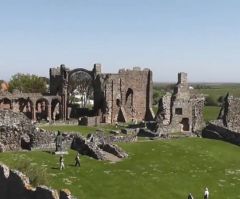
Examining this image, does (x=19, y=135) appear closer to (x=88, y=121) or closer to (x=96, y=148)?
(x=96, y=148)

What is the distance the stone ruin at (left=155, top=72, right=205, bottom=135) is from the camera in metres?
60.7

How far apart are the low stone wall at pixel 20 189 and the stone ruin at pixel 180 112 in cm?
3650

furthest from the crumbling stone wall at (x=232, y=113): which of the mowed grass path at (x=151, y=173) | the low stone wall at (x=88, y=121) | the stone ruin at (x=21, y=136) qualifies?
the stone ruin at (x=21, y=136)

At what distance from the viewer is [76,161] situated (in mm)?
35062

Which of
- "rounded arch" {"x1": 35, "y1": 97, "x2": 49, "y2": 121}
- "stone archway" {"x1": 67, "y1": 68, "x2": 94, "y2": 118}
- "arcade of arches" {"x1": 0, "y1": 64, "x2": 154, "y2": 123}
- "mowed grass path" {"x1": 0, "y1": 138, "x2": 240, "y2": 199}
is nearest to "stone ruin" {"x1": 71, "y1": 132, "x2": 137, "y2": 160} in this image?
"mowed grass path" {"x1": 0, "y1": 138, "x2": 240, "y2": 199}

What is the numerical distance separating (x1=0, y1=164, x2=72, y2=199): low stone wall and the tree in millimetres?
92159

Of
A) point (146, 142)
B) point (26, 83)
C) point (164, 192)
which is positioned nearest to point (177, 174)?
point (164, 192)

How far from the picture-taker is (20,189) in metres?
22.1

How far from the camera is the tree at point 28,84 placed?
116 meters

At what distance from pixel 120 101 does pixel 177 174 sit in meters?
46.3

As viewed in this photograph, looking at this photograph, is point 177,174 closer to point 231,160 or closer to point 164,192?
point 164,192

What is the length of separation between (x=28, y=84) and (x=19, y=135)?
7756 centimetres

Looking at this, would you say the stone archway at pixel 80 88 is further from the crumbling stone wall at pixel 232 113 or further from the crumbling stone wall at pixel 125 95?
the crumbling stone wall at pixel 232 113

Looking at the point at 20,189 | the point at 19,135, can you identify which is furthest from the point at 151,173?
the point at 20,189
